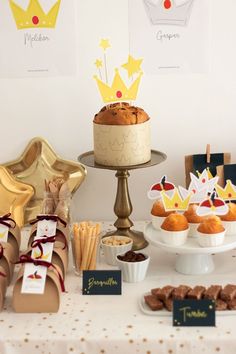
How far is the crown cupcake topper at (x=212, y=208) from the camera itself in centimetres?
166

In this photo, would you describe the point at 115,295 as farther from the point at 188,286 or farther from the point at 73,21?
the point at 73,21

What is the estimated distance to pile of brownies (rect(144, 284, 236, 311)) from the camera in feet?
4.89

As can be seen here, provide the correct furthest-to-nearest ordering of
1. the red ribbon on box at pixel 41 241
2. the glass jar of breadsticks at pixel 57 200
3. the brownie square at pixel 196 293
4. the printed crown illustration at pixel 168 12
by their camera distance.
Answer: the printed crown illustration at pixel 168 12 → the glass jar of breadsticks at pixel 57 200 → the red ribbon on box at pixel 41 241 → the brownie square at pixel 196 293

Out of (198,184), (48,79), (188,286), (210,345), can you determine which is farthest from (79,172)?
(210,345)

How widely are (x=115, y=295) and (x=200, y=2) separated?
907 millimetres

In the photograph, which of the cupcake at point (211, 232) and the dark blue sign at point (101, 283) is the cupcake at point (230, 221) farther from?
the dark blue sign at point (101, 283)

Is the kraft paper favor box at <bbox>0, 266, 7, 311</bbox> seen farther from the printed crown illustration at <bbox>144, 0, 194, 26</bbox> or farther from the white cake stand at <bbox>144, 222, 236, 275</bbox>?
the printed crown illustration at <bbox>144, 0, 194, 26</bbox>

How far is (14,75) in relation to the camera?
202 cm

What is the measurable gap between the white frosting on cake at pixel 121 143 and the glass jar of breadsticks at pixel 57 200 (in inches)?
5.5

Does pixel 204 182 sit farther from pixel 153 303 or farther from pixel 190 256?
pixel 153 303

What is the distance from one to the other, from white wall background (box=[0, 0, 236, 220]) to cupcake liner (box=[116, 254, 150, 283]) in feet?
1.55

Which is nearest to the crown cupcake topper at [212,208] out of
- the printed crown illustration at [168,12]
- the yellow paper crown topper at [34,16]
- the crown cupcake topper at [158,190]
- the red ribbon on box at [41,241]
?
the crown cupcake topper at [158,190]

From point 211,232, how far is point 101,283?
0.95 feet

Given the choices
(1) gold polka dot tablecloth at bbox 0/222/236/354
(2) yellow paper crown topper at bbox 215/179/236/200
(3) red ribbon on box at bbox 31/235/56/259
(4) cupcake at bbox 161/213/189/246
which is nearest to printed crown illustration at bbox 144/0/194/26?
(2) yellow paper crown topper at bbox 215/179/236/200
